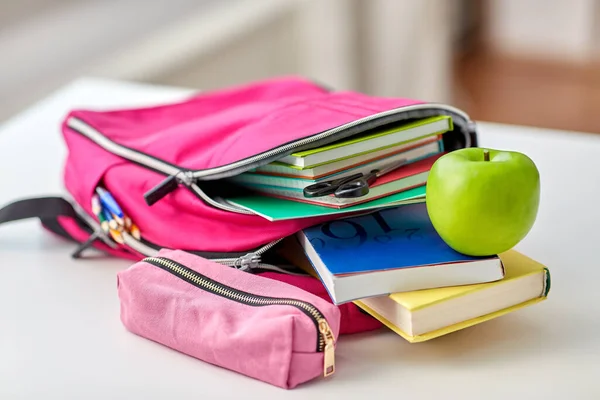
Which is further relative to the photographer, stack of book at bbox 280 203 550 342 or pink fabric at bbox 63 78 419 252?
pink fabric at bbox 63 78 419 252

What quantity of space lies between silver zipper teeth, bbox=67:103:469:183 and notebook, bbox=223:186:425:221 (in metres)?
0.04

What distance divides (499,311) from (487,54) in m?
2.76

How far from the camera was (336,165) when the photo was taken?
2.39 ft

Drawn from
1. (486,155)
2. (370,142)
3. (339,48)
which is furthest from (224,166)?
(339,48)

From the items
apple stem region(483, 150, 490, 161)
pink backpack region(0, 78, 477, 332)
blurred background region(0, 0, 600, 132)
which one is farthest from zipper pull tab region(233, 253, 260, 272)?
blurred background region(0, 0, 600, 132)

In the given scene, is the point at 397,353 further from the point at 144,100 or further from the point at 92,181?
the point at 144,100

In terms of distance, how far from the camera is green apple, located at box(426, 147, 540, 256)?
616 mm

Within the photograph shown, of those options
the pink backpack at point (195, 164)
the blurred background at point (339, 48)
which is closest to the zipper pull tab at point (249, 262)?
the pink backpack at point (195, 164)

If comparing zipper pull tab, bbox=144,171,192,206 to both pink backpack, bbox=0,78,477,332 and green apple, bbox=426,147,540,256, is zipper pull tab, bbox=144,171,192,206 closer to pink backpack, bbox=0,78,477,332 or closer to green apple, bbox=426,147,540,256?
pink backpack, bbox=0,78,477,332

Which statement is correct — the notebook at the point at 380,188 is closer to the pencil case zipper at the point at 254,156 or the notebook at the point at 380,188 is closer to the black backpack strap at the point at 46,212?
the pencil case zipper at the point at 254,156

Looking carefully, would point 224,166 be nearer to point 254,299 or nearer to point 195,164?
point 195,164

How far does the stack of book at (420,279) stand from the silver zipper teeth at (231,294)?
A: 2cm

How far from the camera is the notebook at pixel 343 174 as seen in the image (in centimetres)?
73

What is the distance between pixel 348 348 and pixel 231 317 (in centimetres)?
11
